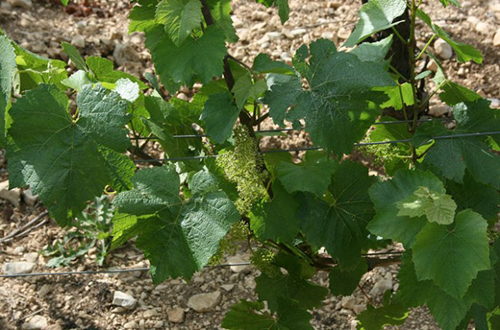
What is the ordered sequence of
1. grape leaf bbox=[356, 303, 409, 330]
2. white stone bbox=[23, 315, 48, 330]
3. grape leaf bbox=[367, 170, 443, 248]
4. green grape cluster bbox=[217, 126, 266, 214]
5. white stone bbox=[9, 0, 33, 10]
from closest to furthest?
grape leaf bbox=[367, 170, 443, 248]
green grape cluster bbox=[217, 126, 266, 214]
grape leaf bbox=[356, 303, 409, 330]
white stone bbox=[23, 315, 48, 330]
white stone bbox=[9, 0, 33, 10]

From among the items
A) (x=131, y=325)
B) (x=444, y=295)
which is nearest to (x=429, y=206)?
(x=444, y=295)

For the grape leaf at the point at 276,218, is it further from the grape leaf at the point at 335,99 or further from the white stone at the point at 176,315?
the white stone at the point at 176,315

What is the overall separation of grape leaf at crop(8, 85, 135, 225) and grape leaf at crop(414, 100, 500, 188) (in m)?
1.00

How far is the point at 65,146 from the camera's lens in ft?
6.61

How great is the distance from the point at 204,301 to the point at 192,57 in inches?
66.5

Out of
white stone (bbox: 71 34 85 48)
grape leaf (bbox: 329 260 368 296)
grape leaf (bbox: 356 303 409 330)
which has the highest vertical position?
white stone (bbox: 71 34 85 48)

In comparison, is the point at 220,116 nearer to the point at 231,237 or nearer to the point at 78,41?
the point at 231,237

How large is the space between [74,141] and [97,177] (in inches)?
4.8

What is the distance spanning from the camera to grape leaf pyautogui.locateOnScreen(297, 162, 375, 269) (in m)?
2.29

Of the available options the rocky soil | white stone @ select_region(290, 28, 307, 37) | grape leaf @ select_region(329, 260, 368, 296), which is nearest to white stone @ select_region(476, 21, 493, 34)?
Result: the rocky soil

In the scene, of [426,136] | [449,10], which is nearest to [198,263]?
[426,136]

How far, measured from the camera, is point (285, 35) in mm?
4637

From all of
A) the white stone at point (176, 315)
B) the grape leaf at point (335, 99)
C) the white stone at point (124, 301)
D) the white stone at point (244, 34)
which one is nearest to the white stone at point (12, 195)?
the white stone at point (124, 301)

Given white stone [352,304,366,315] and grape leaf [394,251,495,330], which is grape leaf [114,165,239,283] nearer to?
grape leaf [394,251,495,330]
